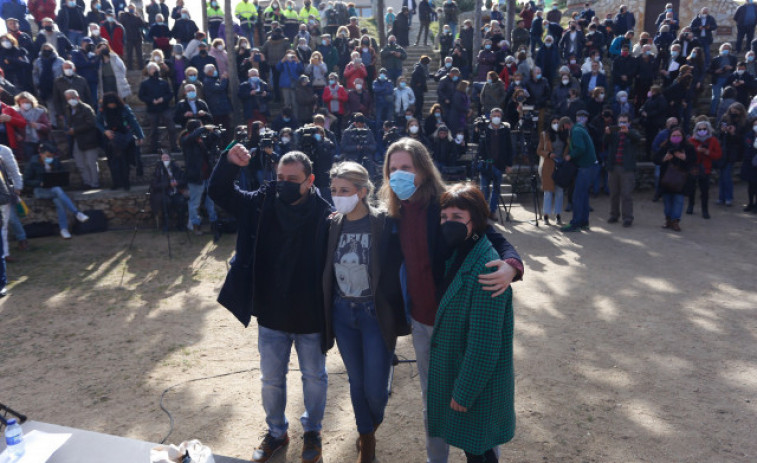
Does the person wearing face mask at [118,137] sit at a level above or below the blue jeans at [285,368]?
above

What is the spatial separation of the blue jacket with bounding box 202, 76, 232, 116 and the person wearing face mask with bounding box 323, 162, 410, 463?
8693 mm

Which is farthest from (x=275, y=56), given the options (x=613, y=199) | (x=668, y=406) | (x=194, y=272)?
(x=668, y=406)

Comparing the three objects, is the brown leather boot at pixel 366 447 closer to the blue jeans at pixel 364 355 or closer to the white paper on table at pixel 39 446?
the blue jeans at pixel 364 355

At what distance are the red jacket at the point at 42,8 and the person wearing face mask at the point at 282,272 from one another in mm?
12424

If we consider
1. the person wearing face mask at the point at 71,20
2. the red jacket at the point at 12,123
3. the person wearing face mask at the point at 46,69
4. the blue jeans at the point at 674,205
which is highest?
the person wearing face mask at the point at 71,20

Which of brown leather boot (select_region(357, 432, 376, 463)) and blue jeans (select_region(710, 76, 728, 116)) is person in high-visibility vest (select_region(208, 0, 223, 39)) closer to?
blue jeans (select_region(710, 76, 728, 116))

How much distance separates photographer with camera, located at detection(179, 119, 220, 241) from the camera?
9.24 meters

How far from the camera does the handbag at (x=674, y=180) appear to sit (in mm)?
9109

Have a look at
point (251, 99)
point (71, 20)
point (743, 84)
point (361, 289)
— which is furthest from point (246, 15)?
point (361, 289)

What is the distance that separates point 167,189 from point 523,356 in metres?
6.90

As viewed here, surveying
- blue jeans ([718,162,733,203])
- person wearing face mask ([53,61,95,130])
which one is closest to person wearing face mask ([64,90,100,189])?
person wearing face mask ([53,61,95,130])

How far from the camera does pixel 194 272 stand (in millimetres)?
7953

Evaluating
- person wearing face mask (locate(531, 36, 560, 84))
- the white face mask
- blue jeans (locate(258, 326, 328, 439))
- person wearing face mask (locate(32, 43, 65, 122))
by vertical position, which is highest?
person wearing face mask (locate(531, 36, 560, 84))

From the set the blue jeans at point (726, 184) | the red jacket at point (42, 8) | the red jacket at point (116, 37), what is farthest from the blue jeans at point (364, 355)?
the red jacket at point (42, 8)
